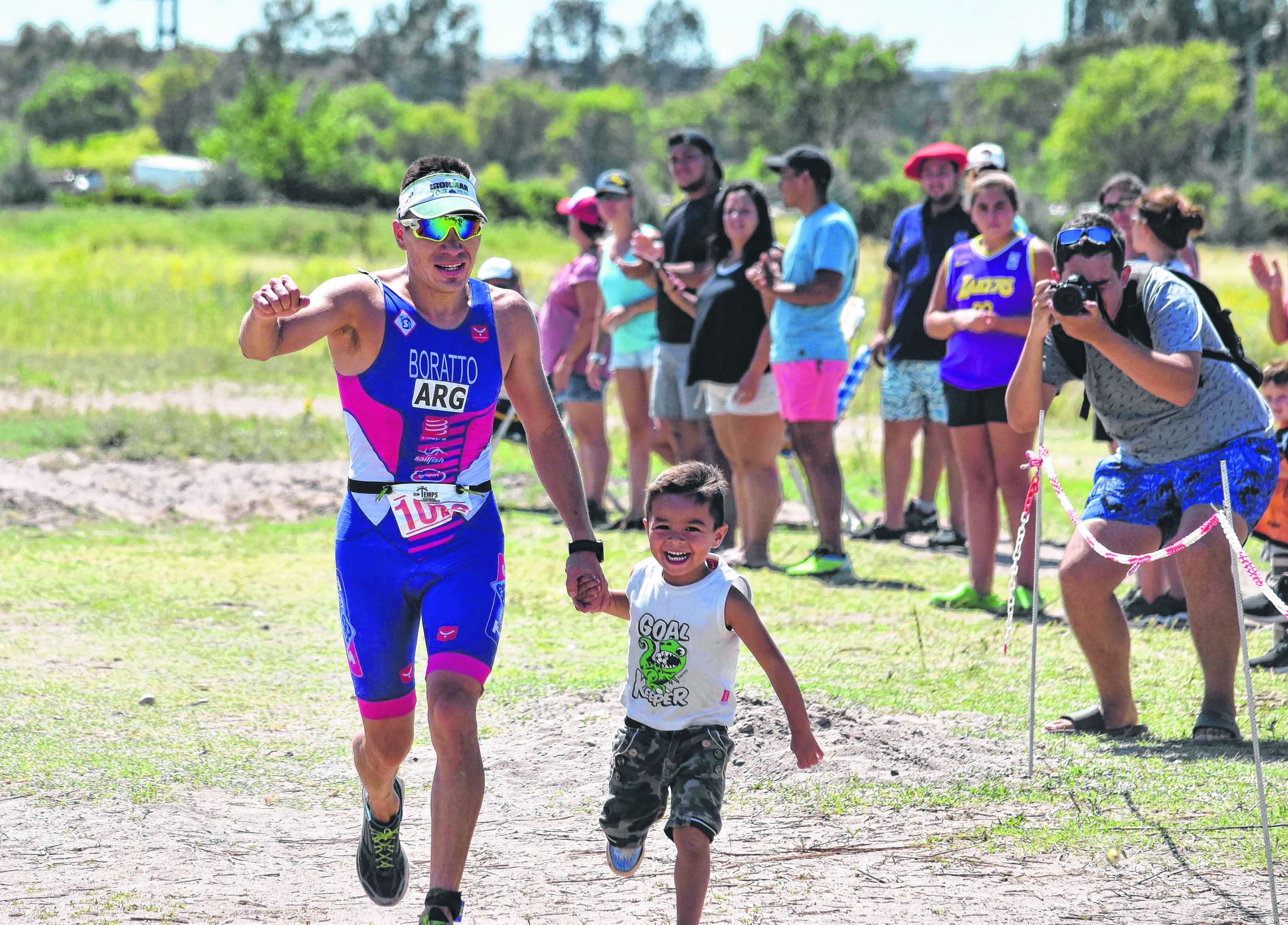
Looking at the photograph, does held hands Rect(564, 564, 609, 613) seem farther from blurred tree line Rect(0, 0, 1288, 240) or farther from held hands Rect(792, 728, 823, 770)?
blurred tree line Rect(0, 0, 1288, 240)

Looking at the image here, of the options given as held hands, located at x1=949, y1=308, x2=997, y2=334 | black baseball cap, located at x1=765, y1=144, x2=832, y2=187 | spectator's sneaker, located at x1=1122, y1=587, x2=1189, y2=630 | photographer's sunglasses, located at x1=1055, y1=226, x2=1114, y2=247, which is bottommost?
spectator's sneaker, located at x1=1122, y1=587, x2=1189, y2=630

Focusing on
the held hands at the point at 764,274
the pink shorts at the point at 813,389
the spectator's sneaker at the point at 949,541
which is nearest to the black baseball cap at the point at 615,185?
the held hands at the point at 764,274

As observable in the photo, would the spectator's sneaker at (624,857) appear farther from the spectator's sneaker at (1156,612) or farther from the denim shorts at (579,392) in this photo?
the denim shorts at (579,392)

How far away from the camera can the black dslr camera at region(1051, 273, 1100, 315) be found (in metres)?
5.17

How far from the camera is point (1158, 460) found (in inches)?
221

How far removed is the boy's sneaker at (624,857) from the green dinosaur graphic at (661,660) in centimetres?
45

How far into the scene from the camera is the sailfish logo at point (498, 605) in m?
4.02

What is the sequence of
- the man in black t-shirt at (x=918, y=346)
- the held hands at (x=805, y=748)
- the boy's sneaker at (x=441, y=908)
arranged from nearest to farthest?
the boy's sneaker at (x=441, y=908) < the held hands at (x=805, y=748) < the man in black t-shirt at (x=918, y=346)

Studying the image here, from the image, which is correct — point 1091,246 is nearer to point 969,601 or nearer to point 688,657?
point 688,657

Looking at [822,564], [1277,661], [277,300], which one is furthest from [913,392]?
[277,300]

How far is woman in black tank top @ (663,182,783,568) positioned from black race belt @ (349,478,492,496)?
448 centimetres

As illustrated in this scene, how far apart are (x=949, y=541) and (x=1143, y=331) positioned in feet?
15.6

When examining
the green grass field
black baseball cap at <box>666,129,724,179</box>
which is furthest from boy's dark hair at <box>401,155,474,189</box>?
black baseball cap at <box>666,129,724,179</box>

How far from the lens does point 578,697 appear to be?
241 inches
